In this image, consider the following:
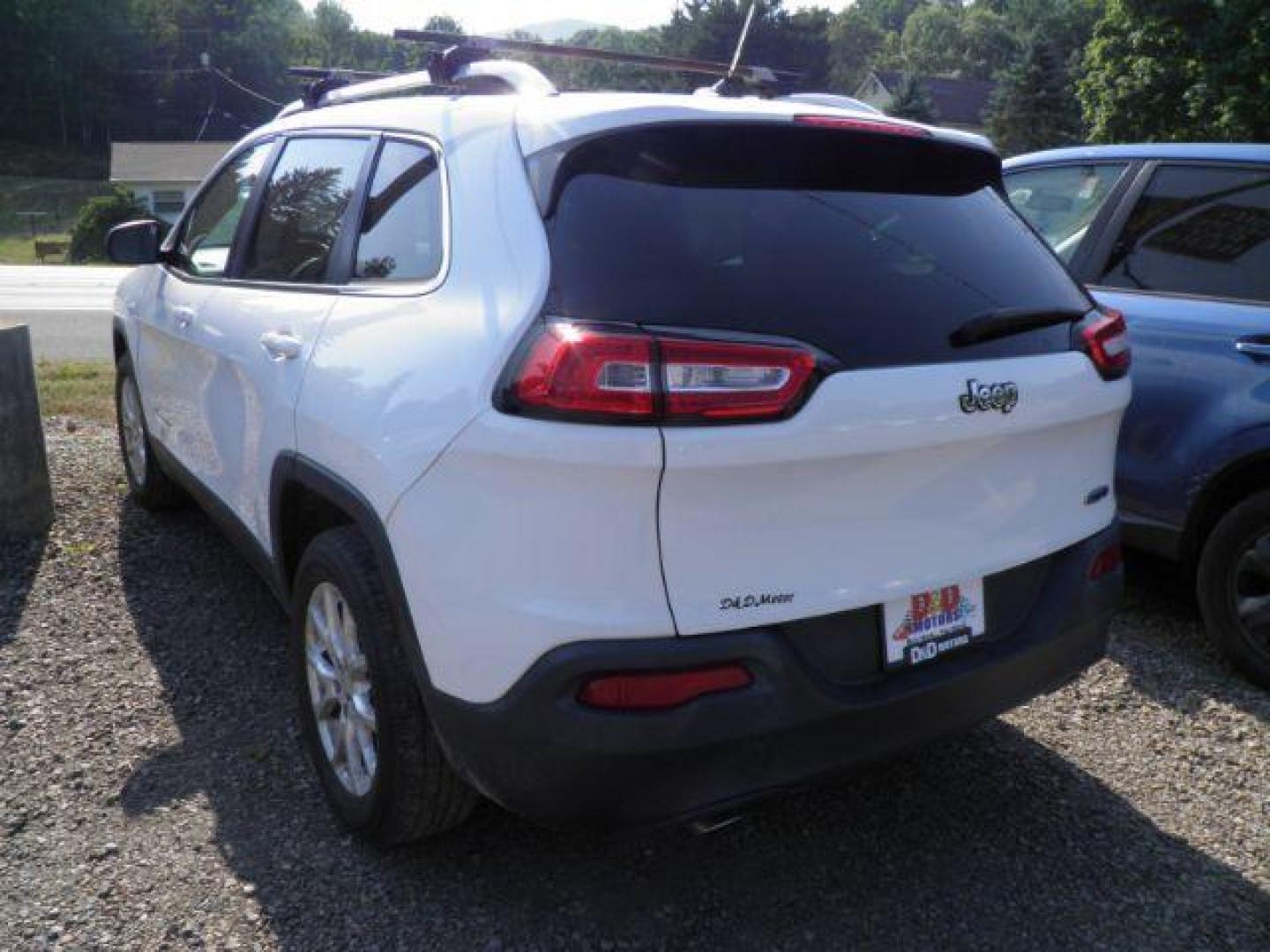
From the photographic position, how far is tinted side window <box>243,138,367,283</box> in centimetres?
327

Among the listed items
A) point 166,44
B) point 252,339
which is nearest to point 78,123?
point 166,44

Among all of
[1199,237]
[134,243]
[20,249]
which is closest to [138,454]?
[134,243]

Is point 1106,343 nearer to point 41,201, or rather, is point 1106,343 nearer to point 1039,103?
point 1039,103

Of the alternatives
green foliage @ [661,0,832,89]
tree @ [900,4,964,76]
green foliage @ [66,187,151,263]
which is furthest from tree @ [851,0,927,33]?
green foliage @ [66,187,151,263]

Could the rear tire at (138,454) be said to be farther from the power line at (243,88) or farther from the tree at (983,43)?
the tree at (983,43)

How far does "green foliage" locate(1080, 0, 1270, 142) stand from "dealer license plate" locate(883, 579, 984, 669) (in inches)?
989

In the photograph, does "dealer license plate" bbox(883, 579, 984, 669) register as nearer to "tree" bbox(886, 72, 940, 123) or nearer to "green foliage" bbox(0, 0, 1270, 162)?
"green foliage" bbox(0, 0, 1270, 162)

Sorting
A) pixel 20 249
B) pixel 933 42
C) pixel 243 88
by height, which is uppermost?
pixel 933 42

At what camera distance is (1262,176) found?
4.10 metres

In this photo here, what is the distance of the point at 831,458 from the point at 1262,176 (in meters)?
2.83

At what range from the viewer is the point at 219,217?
438 centimetres

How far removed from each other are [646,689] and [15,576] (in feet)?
11.9

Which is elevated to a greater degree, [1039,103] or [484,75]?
[1039,103]

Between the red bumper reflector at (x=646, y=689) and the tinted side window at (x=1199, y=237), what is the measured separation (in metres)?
2.89
